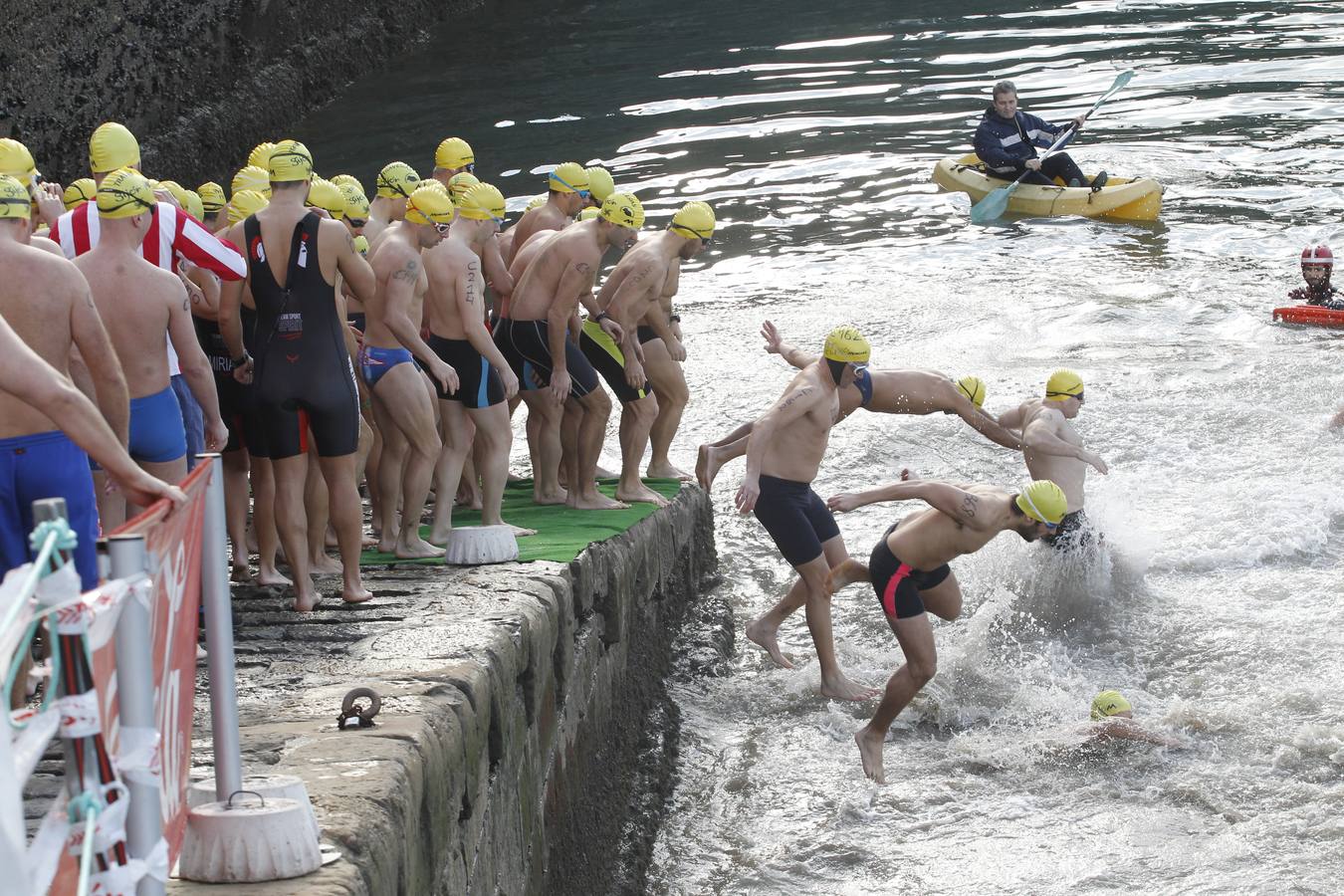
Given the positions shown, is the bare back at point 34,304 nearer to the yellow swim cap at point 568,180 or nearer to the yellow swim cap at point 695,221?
the yellow swim cap at point 695,221

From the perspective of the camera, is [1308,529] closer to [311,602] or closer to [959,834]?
[959,834]

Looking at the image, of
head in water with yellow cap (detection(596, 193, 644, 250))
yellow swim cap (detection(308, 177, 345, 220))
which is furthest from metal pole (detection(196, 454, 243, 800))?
head in water with yellow cap (detection(596, 193, 644, 250))

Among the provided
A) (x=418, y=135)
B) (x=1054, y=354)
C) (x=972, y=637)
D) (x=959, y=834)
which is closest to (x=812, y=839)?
(x=959, y=834)

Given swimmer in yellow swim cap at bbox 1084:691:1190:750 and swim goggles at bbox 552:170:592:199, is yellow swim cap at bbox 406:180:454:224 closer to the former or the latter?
swim goggles at bbox 552:170:592:199

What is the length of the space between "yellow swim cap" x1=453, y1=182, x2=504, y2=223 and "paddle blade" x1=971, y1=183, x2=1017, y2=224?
12.6m

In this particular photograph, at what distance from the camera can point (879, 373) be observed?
984 cm

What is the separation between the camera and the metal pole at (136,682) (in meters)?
2.87

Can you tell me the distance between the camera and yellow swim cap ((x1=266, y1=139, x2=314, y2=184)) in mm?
6566

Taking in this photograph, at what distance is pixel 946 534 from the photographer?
8.43 m

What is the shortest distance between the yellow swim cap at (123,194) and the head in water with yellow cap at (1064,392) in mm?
6305

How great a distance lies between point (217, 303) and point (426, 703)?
9.81ft

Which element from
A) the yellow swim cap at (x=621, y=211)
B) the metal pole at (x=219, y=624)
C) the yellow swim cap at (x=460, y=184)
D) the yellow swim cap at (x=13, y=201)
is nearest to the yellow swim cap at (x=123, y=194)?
the yellow swim cap at (x=13, y=201)

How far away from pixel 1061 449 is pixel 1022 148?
11.1 metres

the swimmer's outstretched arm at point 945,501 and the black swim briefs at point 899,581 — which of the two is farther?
the black swim briefs at point 899,581
